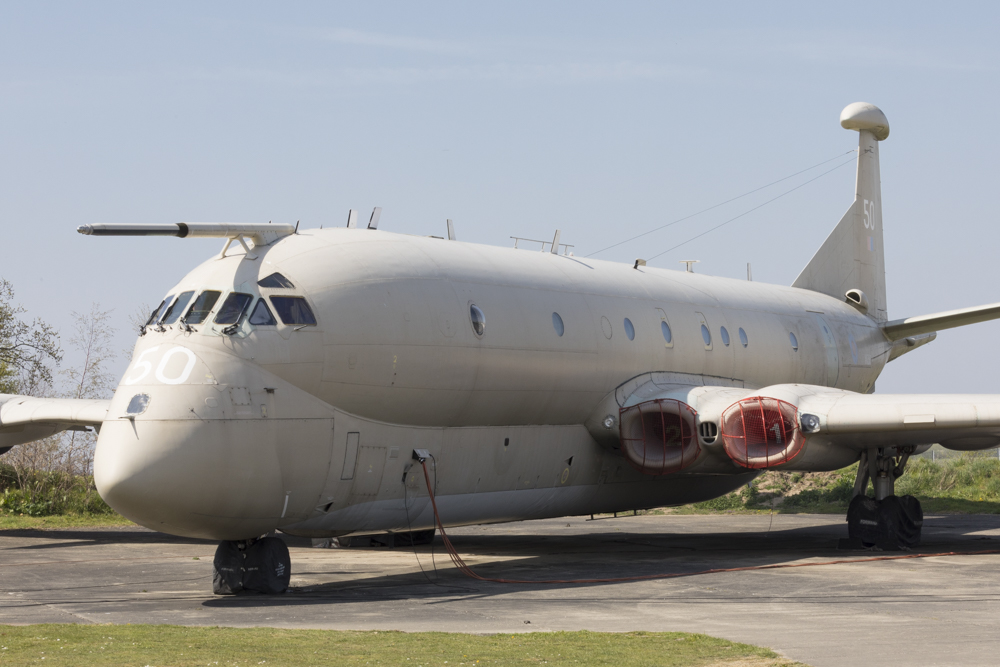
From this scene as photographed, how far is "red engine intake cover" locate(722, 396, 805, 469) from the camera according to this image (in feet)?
56.9

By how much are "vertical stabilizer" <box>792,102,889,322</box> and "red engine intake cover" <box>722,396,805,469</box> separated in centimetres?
944

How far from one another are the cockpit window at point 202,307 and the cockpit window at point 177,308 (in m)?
0.16

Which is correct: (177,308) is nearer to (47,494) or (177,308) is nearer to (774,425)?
(774,425)

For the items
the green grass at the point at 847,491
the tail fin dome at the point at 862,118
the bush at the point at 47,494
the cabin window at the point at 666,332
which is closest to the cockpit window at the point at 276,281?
the cabin window at the point at 666,332

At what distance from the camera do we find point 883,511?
18781mm

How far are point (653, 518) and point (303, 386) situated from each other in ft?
60.5

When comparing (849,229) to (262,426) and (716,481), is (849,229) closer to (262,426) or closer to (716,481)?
(716,481)

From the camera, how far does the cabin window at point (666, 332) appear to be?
19312mm

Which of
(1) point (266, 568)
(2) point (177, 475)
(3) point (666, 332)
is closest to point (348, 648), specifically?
(2) point (177, 475)

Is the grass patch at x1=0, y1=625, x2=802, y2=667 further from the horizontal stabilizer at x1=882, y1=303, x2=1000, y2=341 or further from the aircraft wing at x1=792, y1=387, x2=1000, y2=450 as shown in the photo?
the horizontal stabilizer at x1=882, y1=303, x2=1000, y2=341

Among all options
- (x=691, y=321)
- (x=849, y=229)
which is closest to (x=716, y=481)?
(x=691, y=321)

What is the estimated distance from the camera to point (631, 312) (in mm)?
18766

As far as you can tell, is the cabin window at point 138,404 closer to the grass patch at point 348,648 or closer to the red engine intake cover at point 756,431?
the grass patch at point 348,648

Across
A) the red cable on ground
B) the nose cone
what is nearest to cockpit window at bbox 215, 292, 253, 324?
the nose cone
